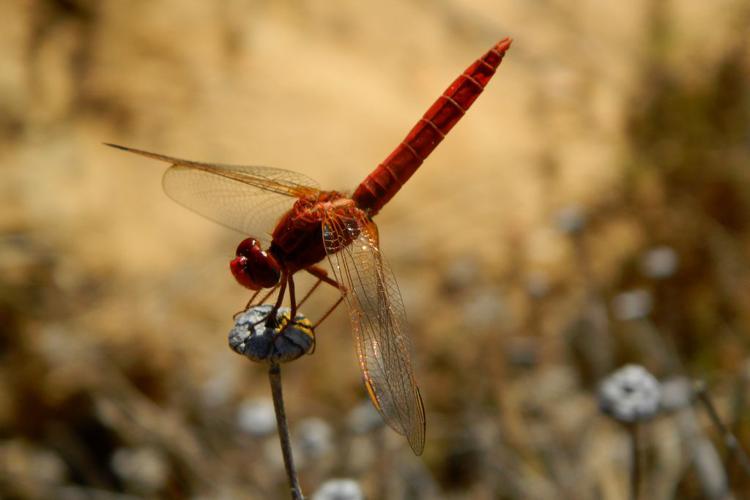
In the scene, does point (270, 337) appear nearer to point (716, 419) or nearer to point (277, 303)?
point (277, 303)

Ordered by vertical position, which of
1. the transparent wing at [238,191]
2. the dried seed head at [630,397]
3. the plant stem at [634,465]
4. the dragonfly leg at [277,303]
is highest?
the transparent wing at [238,191]

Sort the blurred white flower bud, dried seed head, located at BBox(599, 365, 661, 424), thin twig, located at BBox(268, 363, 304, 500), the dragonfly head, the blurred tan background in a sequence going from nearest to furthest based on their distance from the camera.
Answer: thin twig, located at BBox(268, 363, 304, 500) → dried seed head, located at BBox(599, 365, 661, 424) → the dragonfly head → the blurred white flower bud → the blurred tan background

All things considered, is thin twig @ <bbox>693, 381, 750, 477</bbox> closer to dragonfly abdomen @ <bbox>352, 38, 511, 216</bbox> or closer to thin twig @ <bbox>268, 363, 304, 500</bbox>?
thin twig @ <bbox>268, 363, 304, 500</bbox>

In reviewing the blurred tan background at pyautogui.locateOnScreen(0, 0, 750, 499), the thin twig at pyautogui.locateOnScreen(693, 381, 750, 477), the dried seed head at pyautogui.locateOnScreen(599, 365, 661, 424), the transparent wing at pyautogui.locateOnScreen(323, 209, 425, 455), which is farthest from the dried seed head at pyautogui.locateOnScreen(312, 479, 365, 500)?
the blurred tan background at pyautogui.locateOnScreen(0, 0, 750, 499)

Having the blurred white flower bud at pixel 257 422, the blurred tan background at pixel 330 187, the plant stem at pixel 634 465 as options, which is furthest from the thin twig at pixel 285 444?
the blurred tan background at pixel 330 187

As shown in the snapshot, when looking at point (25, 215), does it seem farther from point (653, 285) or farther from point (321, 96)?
point (653, 285)

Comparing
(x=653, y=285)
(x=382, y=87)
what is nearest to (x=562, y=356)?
(x=653, y=285)

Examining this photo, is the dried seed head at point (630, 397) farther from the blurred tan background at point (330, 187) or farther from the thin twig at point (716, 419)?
the blurred tan background at point (330, 187)
